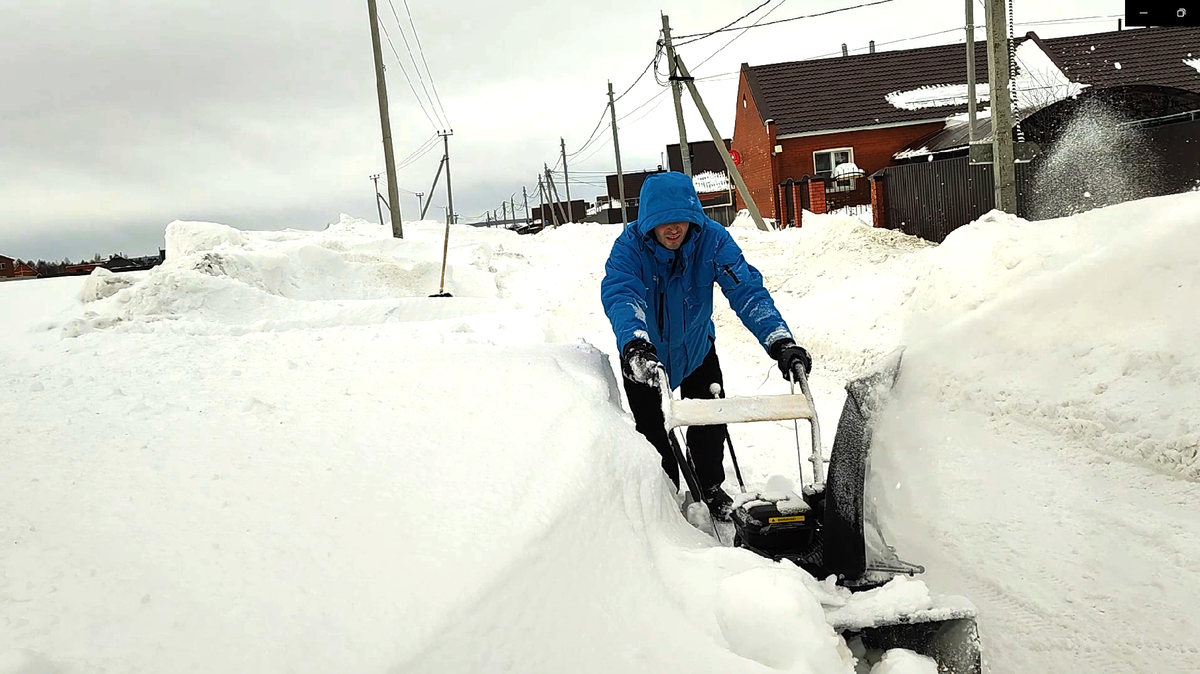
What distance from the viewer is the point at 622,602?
2131mm

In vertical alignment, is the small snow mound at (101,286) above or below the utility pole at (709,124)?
below

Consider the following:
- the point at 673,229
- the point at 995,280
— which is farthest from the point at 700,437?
the point at 995,280

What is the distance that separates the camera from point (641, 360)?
322 cm

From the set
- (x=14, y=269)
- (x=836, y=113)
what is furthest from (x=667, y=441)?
(x=836, y=113)

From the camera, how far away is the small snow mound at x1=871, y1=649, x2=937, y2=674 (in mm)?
2148

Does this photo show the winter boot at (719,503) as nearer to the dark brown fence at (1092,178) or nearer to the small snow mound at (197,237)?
the dark brown fence at (1092,178)

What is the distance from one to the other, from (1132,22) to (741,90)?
27.0 meters

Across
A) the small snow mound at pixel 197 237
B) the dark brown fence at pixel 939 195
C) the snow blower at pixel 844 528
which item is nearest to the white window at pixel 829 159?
the dark brown fence at pixel 939 195

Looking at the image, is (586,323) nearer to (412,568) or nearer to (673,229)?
(673,229)

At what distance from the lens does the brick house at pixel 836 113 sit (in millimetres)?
29438

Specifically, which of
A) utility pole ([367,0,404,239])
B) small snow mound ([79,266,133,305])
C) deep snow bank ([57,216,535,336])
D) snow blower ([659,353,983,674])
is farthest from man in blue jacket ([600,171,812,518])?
utility pole ([367,0,404,239])

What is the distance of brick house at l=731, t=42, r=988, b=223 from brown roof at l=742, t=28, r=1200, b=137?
0.13 feet

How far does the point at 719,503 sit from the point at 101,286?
913 cm

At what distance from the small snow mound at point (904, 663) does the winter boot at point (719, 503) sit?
0.85 metres
